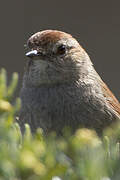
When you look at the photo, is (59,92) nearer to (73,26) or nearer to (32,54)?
(32,54)

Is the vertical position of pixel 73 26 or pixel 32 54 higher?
pixel 32 54

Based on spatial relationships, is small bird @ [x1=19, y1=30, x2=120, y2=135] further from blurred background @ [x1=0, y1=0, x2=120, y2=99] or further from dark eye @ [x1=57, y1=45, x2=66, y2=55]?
blurred background @ [x1=0, y1=0, x2=120, y2=99]

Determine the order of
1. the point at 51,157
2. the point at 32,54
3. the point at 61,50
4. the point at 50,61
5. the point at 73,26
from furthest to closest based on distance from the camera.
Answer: the point at 73,26 → the point at 61,50 → the point at 50,61 → the point at 32,54 → the point at 51,157

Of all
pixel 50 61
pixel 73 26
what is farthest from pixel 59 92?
pixel 73 26

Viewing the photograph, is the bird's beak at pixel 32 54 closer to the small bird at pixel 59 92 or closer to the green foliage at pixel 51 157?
the small bird at pixel 59 92

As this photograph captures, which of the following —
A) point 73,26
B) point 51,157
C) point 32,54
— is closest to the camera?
point 51,157

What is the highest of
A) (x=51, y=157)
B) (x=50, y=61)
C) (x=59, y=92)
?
(x=51, y=157)

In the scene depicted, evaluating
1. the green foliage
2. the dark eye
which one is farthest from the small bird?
the green foliage
